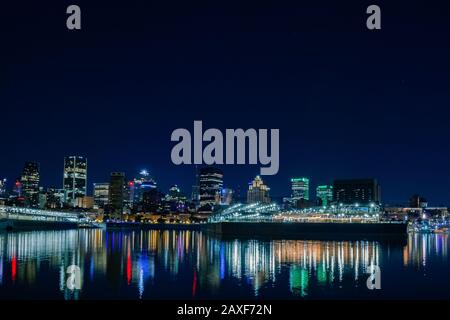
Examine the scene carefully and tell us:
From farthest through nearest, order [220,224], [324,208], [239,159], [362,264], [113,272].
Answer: [324,208], [220,224], [362,264], [113,272], [239,159]

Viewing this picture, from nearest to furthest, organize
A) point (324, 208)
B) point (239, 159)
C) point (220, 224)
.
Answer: point (239, 159)
point (220, 224)
point (324, 208)

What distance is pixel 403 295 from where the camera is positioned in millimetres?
24922

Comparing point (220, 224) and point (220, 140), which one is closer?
point (220, 140)

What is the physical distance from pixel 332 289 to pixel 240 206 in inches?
3769

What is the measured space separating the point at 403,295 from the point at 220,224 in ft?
249

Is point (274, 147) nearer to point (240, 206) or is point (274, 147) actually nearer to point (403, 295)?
point (403, 295)

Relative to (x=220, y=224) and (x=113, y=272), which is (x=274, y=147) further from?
(x=220, y=224)

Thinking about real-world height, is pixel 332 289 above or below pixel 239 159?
below
